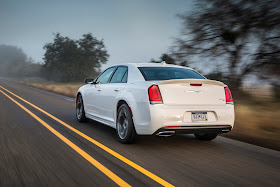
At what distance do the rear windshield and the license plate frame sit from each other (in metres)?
1.09

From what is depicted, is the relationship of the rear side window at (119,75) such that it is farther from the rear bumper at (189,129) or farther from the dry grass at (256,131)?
the dry grass at (256,131)

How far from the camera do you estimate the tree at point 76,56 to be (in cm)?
6112

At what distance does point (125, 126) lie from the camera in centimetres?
595

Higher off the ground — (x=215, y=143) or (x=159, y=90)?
(x=159, y=90)

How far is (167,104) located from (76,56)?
190 ft

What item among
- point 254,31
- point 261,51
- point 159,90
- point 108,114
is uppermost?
point 254,31

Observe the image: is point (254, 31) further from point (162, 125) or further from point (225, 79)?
point (162, 125)

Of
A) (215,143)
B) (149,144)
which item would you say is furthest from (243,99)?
(149,144)

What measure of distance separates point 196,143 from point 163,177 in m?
2.36

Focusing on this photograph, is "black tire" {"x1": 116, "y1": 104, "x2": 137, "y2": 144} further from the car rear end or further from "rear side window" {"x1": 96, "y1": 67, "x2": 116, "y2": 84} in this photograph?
"rear side window" {"x1": 96, "y1": 67, "x2": 116, "y2": 84}

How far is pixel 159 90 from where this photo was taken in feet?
17.3

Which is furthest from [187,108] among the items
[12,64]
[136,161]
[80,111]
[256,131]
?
[12,64]

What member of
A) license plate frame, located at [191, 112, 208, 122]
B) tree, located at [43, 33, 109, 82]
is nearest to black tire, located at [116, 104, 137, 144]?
license plate frame, located at [191, 112, 208, 122]

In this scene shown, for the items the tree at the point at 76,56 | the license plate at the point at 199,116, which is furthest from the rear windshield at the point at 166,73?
the tree at the point at 76,56
